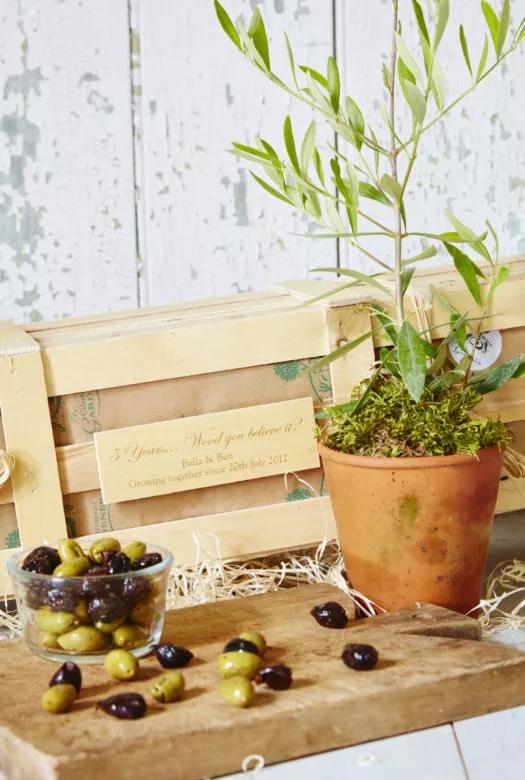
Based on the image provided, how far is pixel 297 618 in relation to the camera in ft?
4.60

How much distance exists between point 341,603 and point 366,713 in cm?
32

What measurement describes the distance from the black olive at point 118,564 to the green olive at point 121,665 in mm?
104

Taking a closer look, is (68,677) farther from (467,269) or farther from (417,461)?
(467,269)

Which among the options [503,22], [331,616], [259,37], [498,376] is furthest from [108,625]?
[503,22]

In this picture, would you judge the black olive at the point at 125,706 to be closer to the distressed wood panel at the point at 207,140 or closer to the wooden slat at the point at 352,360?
the wooden slat at the point at 352,360

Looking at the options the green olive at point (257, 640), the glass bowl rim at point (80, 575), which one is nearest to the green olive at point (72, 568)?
the glass bowl rim at point (80, 575)

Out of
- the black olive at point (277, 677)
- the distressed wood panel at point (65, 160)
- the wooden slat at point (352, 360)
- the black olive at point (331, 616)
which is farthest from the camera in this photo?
the distressed wood panel at point (65, 160)

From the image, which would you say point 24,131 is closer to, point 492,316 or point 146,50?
point 146,50

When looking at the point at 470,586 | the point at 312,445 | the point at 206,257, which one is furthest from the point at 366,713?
the point at 206,257

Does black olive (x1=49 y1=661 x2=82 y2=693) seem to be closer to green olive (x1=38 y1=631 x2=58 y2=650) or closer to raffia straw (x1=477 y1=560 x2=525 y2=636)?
green olive (x1=38 y1=631 x2=58 y2=650)

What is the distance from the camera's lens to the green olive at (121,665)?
3.91 feet

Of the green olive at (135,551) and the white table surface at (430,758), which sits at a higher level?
the green olive at (135,551)

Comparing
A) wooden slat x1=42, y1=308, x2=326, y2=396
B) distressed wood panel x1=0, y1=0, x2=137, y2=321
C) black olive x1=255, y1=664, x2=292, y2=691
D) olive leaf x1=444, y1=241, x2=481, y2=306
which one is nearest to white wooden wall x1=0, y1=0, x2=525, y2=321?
distressed wood panel x1=0, y1=0, x2=137, y2=321

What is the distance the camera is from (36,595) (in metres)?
1.26
